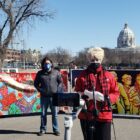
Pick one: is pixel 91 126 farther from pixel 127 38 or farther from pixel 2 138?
pixel 127 38

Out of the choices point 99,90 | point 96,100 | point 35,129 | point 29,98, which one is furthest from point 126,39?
point 96,100

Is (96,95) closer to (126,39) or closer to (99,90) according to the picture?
(99,90)

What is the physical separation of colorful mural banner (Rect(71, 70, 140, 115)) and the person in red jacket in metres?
7.33

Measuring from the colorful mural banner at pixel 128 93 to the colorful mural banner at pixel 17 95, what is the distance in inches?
99.0

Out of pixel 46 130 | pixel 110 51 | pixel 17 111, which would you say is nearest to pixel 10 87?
pixel 17 111

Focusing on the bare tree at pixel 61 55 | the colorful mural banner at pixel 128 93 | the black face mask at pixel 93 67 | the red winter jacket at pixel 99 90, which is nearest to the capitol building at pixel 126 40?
the bare tree at pixel 61 55

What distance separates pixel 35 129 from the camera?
10.4 m

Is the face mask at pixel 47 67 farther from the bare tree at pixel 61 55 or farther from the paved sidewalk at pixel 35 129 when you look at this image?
the bare tree at pixel 61 55

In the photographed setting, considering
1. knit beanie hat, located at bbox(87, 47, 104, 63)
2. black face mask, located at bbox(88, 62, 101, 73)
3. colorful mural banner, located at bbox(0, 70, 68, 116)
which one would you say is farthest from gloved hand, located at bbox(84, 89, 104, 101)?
colorful mural banner, located at bbox(0, 70, 68, 116)

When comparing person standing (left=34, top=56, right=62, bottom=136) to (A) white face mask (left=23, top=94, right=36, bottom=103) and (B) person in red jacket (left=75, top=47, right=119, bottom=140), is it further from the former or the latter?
(B) person in red jacket (left=75, top=47, right=119, bottom=140)

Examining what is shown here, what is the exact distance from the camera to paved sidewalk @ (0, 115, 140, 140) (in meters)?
9.34

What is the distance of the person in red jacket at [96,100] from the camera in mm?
4961

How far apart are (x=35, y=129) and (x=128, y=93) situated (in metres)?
3.40

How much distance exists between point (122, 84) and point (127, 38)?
153m
